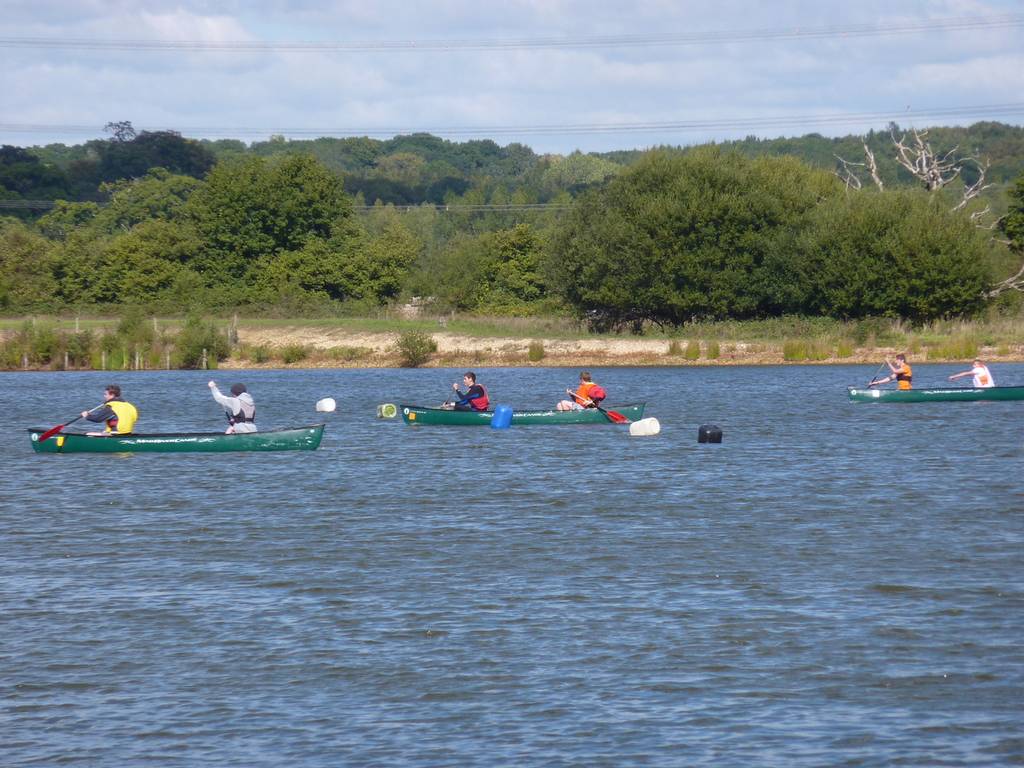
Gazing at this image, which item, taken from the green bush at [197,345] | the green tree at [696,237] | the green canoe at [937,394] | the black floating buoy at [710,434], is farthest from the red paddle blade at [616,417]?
the green tree at [696,237]

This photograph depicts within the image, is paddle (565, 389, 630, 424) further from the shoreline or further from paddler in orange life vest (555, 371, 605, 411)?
the shoreline

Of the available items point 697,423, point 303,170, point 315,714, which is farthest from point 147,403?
point 303,170

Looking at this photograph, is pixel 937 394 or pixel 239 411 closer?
pixel 239 411

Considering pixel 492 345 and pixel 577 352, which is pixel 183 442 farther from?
pixel 577 352

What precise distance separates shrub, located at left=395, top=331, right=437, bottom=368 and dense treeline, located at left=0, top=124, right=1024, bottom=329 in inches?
434

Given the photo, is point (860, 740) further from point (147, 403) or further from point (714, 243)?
point (714, 243)

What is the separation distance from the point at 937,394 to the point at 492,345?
34.6 meters

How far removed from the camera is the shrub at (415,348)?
7331cm

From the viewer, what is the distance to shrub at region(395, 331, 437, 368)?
241 ft

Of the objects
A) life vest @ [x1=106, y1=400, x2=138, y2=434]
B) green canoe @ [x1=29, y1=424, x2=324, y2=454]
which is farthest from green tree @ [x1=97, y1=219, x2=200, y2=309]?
life vest @ [x1=106, y1=400, x2=138, y2=434]

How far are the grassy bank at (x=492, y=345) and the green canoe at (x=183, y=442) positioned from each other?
40.2 m

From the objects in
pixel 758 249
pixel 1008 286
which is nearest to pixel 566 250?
pixel 758 249

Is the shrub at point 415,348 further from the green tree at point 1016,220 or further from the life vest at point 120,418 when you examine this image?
the life vest at point 120,418

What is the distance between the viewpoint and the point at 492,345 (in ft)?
248
